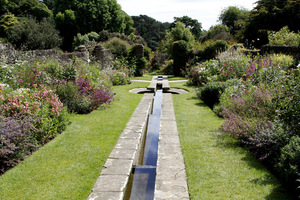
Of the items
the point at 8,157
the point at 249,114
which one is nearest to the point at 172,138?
the point at 249,114

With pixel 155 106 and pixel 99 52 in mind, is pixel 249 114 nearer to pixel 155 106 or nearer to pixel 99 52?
pixel 155 106

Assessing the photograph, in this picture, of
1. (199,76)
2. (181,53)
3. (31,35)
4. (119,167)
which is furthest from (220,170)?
(31,35)

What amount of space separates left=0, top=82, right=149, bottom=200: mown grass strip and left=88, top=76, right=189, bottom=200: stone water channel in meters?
0.17

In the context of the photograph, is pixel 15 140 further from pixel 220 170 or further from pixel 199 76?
pixel 199 76

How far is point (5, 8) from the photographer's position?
1280 inches

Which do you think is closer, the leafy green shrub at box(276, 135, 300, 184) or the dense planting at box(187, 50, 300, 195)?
the leafy green shrub at box(276, 135, 300, 184)

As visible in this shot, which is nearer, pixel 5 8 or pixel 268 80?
pixel 268 80

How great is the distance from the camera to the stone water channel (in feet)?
9.79

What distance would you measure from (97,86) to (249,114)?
4863mm

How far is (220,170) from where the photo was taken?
349 cm

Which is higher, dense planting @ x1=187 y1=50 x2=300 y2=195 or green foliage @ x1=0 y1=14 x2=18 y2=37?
green foliage @ x1=0 y1=14 x2=18 y2=37

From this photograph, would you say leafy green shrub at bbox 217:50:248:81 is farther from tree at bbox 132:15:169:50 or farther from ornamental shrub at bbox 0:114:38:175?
tree at bbox 132:15:169:50

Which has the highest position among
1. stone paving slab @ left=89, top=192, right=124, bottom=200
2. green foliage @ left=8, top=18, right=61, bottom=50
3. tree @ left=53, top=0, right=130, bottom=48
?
tree @ left=53, top=0, right=130, bottom=48

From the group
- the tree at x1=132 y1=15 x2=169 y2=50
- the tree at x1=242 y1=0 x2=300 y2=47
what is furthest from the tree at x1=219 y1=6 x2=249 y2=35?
the tree at x1=242 y1=0 x2=300 y2=47
